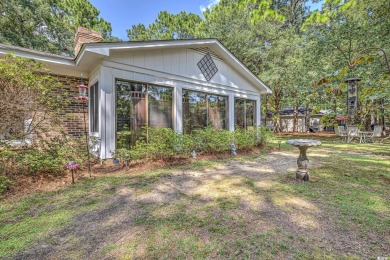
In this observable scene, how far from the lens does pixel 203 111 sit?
24.8 feet

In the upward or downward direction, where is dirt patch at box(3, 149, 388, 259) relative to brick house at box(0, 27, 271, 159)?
downward

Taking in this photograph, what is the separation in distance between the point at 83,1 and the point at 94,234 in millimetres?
20197

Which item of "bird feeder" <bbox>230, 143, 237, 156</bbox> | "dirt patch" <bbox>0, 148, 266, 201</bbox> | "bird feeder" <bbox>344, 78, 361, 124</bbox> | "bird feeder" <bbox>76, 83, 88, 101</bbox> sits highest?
"bird feeder" <bbox>76, 83, 88, 101</bbox>

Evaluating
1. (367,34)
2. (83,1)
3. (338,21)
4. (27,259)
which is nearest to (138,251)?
(27,259)

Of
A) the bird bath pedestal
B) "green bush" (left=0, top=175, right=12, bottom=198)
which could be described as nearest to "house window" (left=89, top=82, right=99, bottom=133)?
"green bush" (left=0, top=175, right=12, bottom=198)

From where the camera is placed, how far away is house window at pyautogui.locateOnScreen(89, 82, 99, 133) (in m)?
5.53

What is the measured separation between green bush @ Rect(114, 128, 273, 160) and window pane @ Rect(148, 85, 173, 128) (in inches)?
20.9

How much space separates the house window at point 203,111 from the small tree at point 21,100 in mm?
3956

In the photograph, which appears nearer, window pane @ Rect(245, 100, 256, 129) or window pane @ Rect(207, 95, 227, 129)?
window pane @ Rect(207, 95, 227, 129)

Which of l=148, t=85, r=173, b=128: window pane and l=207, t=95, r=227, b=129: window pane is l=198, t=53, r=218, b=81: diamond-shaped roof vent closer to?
l=207, t=95, r=227, b=129: window pane

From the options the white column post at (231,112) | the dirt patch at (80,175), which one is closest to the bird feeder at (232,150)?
the dirt patch at (80,175)

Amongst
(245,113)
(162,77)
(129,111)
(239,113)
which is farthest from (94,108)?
(245,113)

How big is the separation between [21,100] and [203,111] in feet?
17.5

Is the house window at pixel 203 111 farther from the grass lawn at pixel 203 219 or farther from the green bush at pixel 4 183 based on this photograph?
the green bush at pixel 4 183
